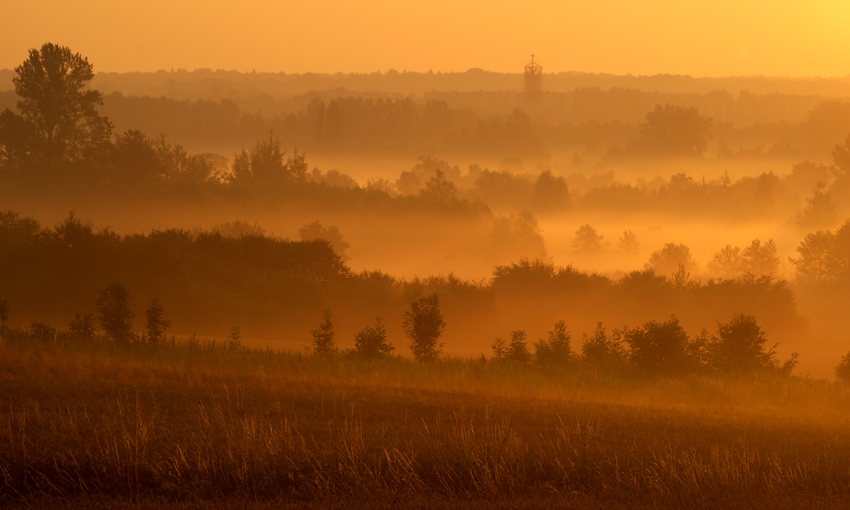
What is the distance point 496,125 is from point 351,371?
143m

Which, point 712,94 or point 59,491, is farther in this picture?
point 712,94

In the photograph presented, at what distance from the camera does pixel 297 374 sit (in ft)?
56.3

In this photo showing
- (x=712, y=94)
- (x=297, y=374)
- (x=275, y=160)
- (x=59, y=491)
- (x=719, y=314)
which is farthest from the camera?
(x=712, y=94)

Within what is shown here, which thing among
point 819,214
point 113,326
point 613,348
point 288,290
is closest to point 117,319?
point 113,326

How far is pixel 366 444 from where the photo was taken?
10.8 m

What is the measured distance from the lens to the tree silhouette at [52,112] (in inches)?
2420

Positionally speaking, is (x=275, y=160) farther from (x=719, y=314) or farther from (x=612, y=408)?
(x=612, y=408)

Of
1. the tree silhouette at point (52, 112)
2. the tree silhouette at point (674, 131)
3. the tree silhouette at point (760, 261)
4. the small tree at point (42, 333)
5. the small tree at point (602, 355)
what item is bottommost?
A: the small tree at point (602, 355)

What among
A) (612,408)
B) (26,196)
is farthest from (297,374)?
(26,196)

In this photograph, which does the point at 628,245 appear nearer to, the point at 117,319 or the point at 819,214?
the point at 819,214

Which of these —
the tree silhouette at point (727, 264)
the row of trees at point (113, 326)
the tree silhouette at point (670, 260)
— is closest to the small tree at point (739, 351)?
the row of trees at point (113, 326)

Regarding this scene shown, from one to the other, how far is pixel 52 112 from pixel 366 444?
196ft

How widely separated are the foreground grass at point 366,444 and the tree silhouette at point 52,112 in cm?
5123

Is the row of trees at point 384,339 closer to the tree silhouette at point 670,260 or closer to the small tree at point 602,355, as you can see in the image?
the small tree at point 602,355
